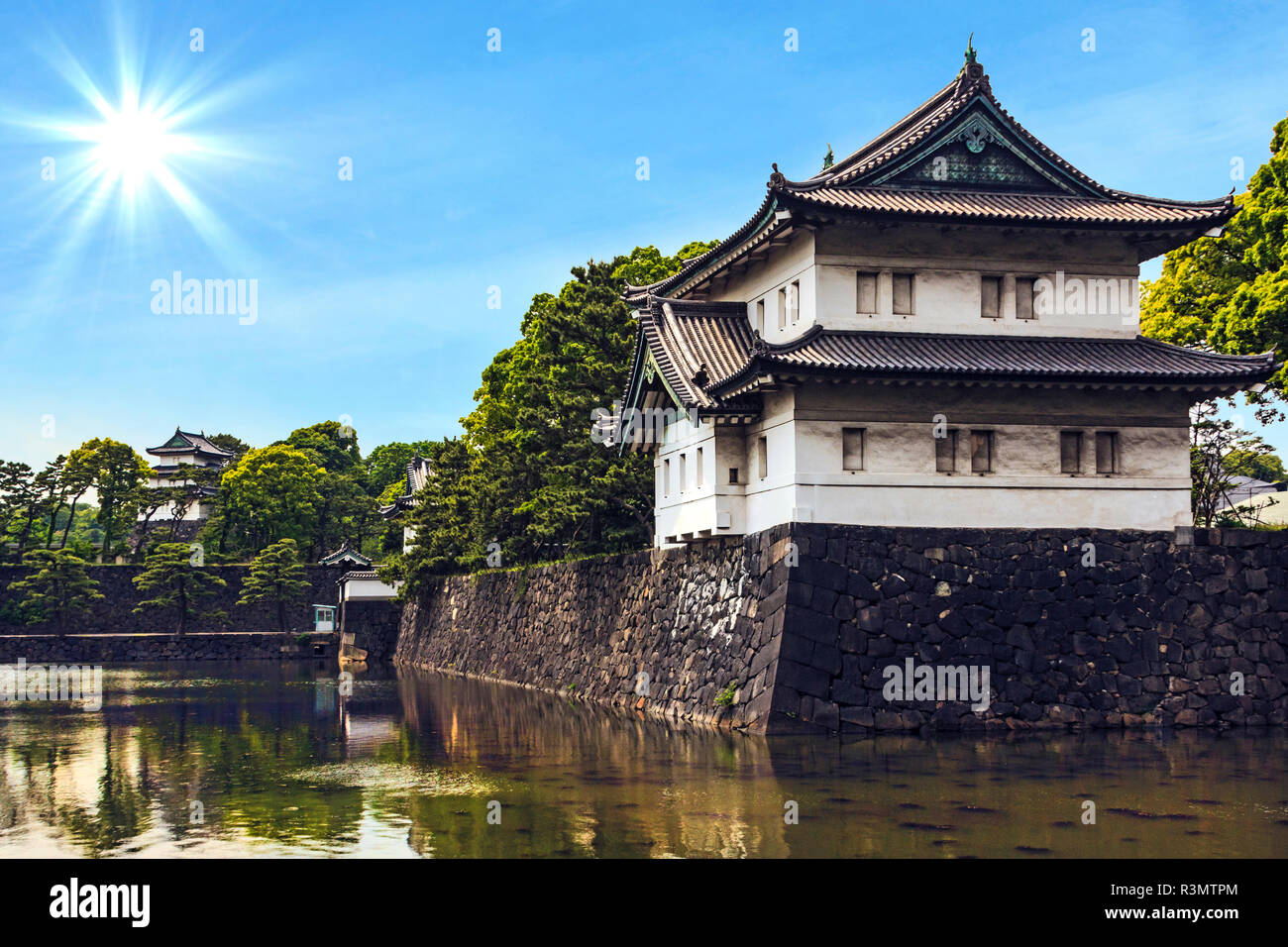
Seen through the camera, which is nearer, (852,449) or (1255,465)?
(852,449)

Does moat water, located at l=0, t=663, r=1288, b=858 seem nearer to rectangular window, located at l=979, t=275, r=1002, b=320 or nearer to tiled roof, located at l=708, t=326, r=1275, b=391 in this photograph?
tiled roof, located at l=708, t=326, r=1275, b=391

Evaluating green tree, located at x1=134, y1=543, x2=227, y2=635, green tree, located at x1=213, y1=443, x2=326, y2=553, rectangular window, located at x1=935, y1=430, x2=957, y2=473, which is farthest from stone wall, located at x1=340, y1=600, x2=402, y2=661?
rectangular window, located at x1=935, y1=430, x2=957, y2=473

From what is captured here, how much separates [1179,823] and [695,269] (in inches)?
765

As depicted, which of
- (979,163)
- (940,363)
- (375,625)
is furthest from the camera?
(375,625)

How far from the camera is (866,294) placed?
25.7 m

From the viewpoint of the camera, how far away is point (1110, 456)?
25438mm

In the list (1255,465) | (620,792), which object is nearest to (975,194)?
(620,792)

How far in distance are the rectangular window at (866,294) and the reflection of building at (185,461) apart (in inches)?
3008

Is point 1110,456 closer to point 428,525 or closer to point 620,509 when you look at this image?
point 620,509

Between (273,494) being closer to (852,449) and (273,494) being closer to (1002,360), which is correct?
(852,449)

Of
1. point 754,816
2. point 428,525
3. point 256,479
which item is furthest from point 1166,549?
point 256,479

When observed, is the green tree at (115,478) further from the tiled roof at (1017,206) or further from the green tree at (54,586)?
the tiled roof at (1017,206)

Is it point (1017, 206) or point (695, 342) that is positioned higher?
point (1017, 206)

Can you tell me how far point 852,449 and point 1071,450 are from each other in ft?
15.3
